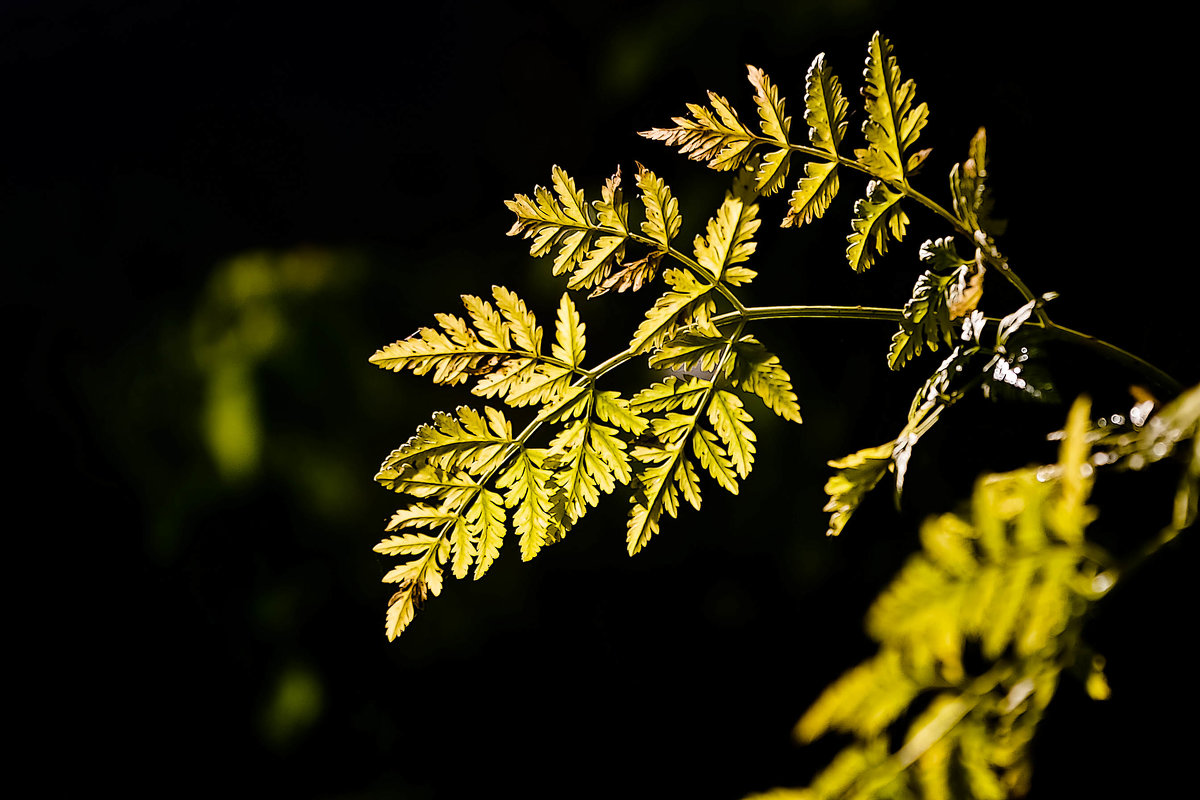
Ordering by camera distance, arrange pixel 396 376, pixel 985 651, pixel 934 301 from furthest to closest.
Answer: pixel 396 376 → pixel 934 301 → pixel 985 651

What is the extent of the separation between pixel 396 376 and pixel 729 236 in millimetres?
976

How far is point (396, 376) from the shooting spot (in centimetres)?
140

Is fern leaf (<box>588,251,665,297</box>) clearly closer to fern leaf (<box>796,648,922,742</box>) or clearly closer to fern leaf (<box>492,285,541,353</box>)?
fern leaf (<box>492,285,541,353</box>)

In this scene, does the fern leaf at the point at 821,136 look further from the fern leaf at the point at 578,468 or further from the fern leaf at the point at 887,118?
the fern leaf at the point at 578,468

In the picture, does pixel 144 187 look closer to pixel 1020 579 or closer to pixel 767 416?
pixel 767 416

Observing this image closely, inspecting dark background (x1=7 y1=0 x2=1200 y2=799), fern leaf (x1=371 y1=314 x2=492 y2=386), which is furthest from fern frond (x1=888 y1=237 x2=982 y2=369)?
dark background (x1=7 y1=0 x2=1200 y2=799)

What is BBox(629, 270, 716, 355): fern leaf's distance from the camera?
55 cm

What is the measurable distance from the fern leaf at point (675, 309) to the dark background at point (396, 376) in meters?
0.62

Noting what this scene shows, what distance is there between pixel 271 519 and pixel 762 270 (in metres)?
1.05

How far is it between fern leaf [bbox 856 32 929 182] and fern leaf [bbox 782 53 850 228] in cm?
2

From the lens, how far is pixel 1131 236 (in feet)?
2.92

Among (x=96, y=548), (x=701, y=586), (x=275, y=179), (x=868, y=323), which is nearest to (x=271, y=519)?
(x=96, y=548)

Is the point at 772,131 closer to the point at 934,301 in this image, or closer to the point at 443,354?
the point at 934,301

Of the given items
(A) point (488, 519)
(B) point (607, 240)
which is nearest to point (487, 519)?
(A) point (488, 519)
